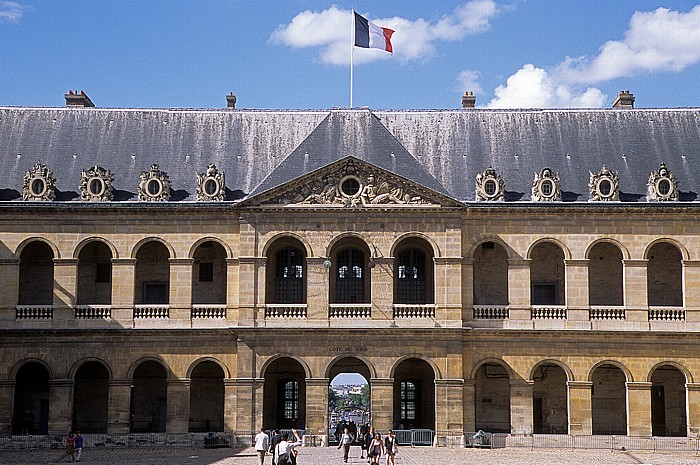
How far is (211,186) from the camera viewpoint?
47656 millimetres

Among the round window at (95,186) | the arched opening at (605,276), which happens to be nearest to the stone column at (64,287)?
the round window at (95,186)

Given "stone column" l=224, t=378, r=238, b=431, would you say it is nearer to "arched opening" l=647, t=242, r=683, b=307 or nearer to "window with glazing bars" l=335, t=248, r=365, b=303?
"window with glazing bars" l=335, t=248, r=365, b=303

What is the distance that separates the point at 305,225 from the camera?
46.3m

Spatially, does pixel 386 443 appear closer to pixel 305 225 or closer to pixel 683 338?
pixel 305 225

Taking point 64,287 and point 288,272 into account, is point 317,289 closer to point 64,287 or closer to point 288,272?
point 288,272

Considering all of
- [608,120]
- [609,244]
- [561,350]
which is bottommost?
[561,350]

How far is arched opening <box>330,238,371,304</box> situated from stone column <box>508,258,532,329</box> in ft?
21.1

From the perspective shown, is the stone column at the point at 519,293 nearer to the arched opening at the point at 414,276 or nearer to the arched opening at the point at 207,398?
the arched opening at the point at 414,276

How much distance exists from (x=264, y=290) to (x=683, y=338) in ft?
59.2

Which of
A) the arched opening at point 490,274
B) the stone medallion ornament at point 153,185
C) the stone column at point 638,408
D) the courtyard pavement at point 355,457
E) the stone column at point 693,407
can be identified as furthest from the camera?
the arched opening at point 490,274

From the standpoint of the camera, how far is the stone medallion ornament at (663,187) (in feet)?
154

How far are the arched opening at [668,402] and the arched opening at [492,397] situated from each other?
6.51 m

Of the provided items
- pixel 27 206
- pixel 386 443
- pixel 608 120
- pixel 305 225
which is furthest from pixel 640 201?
pixel 27 206

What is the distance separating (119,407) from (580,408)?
19.8 m
